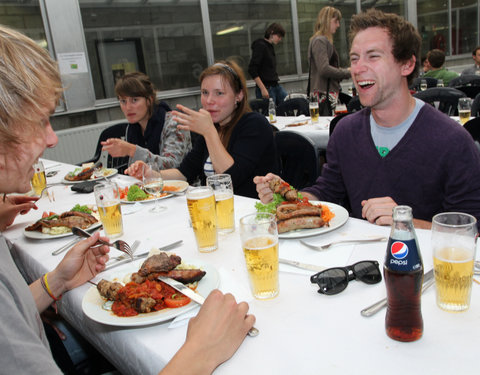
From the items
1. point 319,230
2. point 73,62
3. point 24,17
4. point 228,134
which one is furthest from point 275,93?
point 319,230

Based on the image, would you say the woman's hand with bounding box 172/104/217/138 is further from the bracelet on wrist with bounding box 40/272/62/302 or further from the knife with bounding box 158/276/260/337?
the knife with bounding box 158/276/260/337

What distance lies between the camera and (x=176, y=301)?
1033 millimetres

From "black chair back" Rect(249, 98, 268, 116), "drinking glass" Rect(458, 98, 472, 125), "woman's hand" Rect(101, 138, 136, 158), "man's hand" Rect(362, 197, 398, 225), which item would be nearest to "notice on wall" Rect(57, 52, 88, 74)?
"black chair back" Rect(249, 98, 268, 116)

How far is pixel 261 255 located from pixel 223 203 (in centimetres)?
50

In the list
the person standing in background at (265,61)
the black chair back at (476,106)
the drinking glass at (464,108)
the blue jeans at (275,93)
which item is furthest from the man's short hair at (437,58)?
the drinking glass at (464,108)

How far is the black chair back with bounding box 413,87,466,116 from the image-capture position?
4055 millimetres

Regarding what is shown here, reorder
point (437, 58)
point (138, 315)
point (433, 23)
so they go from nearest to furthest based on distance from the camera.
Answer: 1. point (138, 315)
2. point (437, 58)
3. point (433, 23)

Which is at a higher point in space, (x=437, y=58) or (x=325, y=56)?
(x=325, y=56)

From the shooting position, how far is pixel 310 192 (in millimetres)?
1981

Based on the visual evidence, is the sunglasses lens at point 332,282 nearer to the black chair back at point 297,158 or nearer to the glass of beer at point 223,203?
the glass of beer at point 223,203

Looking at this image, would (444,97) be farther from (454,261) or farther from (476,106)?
(454,261)

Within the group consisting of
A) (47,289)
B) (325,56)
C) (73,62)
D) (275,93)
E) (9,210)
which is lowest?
(47,289)

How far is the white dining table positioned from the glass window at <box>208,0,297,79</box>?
23.5 ft

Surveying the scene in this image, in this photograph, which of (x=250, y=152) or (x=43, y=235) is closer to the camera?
(x=43, y=235)
